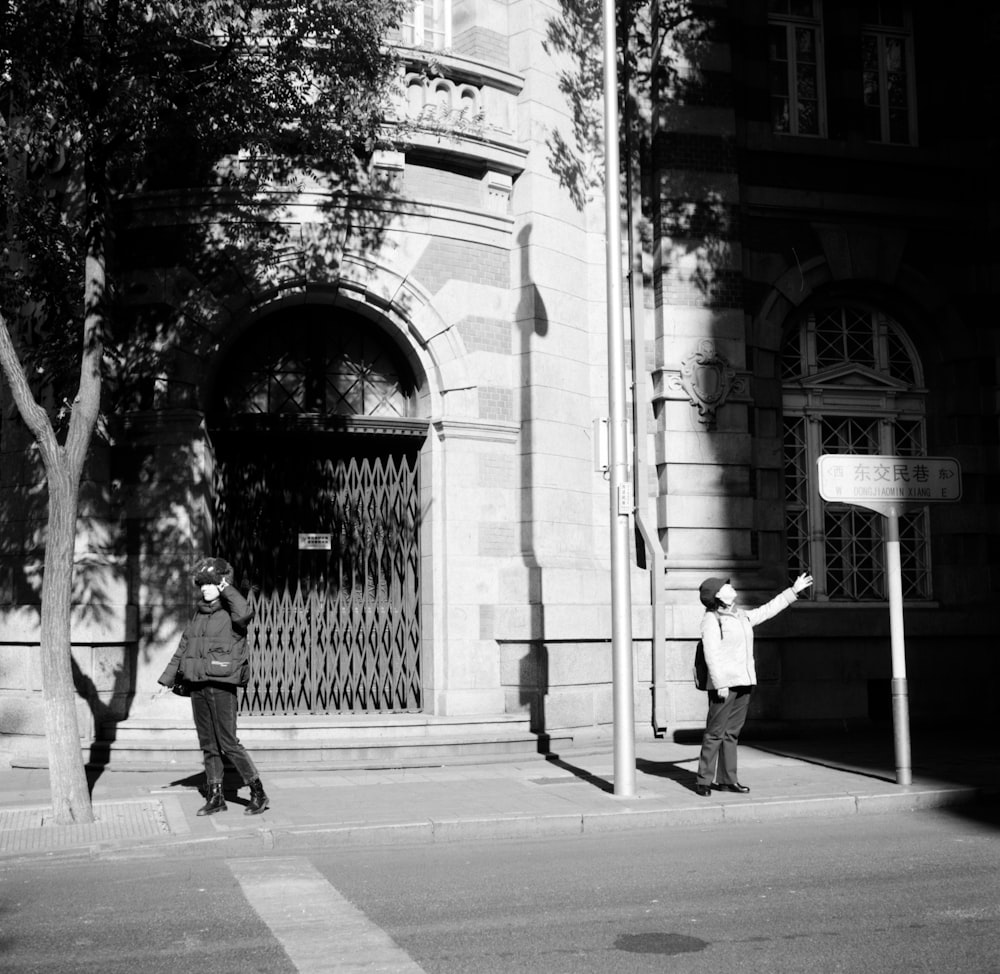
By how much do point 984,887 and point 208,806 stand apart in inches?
228

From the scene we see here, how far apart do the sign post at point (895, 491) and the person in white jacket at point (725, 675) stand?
108 centimetres

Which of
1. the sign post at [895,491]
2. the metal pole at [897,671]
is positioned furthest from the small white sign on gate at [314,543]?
the metal pole at [897,671]

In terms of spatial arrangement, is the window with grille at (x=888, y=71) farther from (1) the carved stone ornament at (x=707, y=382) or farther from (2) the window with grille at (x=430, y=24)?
(2) the window with grille at (x=430, y=24)

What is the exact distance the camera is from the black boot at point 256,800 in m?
10.4

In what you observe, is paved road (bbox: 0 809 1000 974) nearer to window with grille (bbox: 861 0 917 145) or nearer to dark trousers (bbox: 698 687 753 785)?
dark trousers (bbox: 698 687 753 785)

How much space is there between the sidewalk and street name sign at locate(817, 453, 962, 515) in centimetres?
256

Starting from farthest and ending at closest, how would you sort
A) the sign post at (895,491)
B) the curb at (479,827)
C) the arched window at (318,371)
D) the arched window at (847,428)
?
the arched window at (847,428)
the arched window at (318,371)
the sign post at (895,491)
the curb at (479,827)

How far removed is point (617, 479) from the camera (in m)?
11.7

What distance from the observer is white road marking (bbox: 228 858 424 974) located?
20.2ft

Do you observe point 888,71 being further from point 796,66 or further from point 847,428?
point 847,428

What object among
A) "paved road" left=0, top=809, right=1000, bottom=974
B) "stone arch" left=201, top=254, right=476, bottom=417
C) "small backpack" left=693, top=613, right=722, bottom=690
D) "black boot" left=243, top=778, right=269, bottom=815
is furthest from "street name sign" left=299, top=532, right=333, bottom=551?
"paved road" left=0, top=809, right=1000, bottom=974

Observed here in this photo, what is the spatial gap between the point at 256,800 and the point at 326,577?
4840mm

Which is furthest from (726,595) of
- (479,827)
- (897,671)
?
(479,827)

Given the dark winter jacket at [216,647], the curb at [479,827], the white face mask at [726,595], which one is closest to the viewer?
the curb at [479,827]
